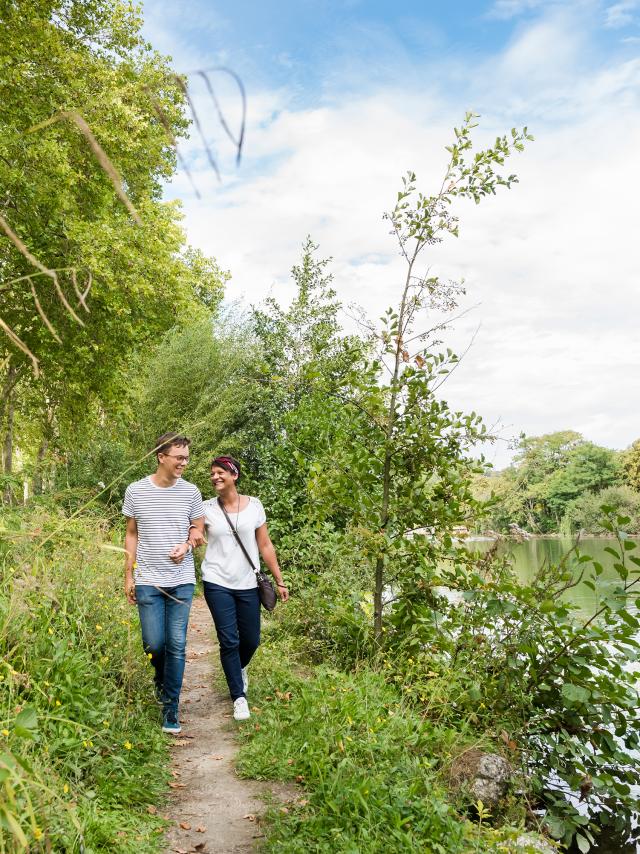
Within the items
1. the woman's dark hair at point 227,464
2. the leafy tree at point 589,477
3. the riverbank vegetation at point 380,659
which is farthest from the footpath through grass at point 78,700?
the leafy tree at point 589,477

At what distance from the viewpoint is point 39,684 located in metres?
4.25

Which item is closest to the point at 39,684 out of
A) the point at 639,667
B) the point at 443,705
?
the point at 443,705

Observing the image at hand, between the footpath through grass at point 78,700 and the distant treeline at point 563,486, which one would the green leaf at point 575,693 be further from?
the footpath through grass at point 78,700

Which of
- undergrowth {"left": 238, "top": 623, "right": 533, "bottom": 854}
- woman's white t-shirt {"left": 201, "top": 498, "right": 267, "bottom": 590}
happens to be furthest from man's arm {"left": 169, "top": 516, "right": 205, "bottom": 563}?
undergrowth {"left": 238, "top": 623, "right": 533, "bottom": 854}

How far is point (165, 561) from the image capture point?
5336 millimetres

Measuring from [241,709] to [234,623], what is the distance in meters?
0.72

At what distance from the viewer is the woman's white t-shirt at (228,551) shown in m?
5.80

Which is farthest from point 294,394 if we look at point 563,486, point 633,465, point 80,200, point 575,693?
point 563,486

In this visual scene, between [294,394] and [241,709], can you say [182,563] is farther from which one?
[294,394]

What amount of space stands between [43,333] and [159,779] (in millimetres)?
11337

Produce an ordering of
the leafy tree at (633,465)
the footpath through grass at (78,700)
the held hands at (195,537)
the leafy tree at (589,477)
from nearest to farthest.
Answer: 1. the footpath through grass at (78,700)
2. the held hands at (195,537)
3. the leafy tree at (633,465)
4. the leafy tree at (589,477)

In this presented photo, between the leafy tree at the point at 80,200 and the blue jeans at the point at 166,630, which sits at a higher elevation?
the leafy tree at the point at 80,200

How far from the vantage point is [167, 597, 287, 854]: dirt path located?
13.4 feet

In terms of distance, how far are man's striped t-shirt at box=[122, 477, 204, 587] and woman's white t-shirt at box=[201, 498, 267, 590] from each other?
0.92 ft
